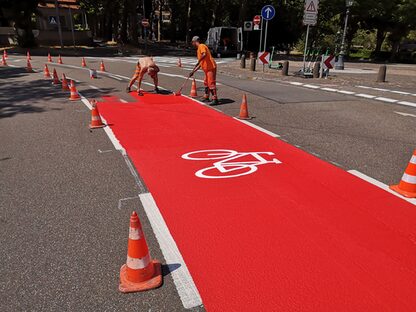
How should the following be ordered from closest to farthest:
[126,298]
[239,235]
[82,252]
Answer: [126,298] < [82,252] < [239,235]

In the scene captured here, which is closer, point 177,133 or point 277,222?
point 277,222

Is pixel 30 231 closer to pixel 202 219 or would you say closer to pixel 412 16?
pixel 202 219

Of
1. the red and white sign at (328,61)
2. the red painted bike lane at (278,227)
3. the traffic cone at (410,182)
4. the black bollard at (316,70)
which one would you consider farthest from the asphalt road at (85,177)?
the black bollard at (316,70)

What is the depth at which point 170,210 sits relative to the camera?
424cm

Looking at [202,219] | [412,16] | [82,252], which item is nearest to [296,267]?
[202,219]

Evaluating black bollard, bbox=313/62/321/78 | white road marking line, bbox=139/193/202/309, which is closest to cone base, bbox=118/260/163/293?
white road marking line, bbox=139/193/202/309

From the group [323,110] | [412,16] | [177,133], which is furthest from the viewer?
[412,16]

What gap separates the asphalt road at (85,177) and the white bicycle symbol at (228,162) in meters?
1.05

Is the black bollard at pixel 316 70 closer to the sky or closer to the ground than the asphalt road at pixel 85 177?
closer to the sky

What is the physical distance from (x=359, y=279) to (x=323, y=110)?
7812mm

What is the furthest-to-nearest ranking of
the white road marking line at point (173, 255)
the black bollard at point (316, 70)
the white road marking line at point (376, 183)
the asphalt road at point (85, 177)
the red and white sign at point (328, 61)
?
the black bollard at point (316, 70) < the red and white sign at point (328, 61) < the white road marking line at point (376, 183) < the asphalt road at point (85, 177) < the white road marking line at point (173, 255)

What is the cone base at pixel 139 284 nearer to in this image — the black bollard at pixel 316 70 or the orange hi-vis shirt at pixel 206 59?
the orange hi-vis shirt at pixel 206 59

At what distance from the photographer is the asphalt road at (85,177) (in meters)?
2.98

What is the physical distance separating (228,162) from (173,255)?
2600mm
